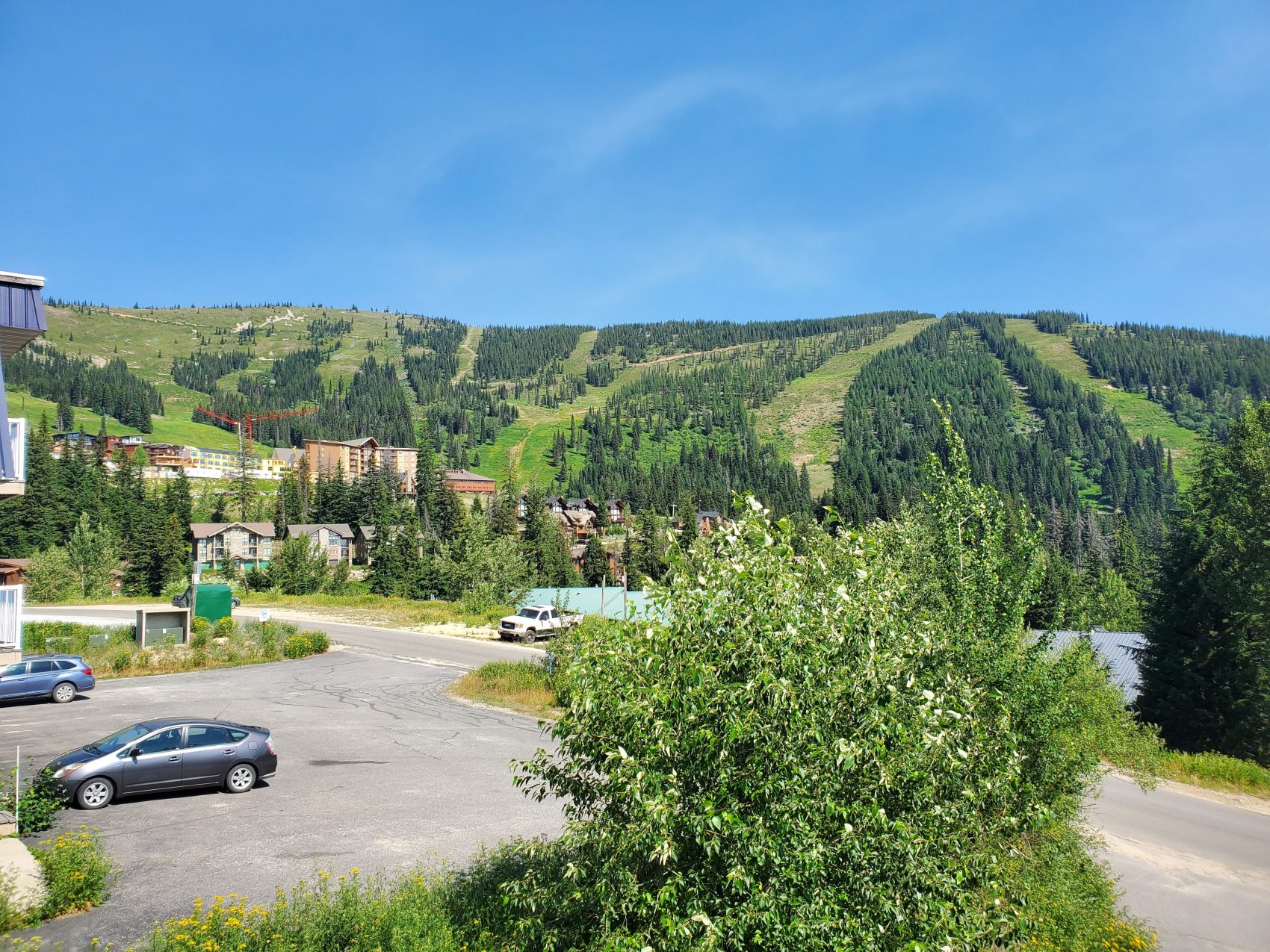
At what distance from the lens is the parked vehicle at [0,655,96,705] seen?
22.9 m

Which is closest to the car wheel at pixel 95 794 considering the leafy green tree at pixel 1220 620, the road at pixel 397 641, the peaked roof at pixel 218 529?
the road at pixel 397 641

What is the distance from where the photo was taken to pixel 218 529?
10438 centimetres

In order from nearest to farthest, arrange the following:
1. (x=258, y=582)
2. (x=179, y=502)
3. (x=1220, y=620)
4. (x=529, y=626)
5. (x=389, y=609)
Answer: (x=1220, y=620) < (x=529, y=626) < (x=389, y=609) < (x=258, y=582) < (x=179, y=502)

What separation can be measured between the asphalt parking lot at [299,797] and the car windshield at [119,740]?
114cm

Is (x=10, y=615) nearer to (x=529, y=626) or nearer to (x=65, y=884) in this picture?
(x=65, y=884)

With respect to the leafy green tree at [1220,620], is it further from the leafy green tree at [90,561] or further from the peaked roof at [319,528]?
the peaked roof at [319,528]

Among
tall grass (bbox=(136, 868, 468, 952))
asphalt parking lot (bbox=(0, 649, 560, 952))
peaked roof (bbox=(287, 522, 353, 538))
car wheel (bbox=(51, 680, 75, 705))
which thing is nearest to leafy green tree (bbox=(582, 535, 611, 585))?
peaked roof (bbox=(287, 522, 353, 538))

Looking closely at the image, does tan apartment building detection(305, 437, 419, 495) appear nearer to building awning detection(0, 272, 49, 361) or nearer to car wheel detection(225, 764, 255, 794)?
car wheel detection(225, 764, 255, 794)

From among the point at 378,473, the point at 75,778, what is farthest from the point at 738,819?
the point at 378,473

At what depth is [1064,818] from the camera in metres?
10.7

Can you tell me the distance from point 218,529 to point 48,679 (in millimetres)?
90381

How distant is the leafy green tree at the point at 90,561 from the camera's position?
226 ft

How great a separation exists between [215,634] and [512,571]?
26131mm

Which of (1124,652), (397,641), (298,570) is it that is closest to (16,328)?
(397,641)
